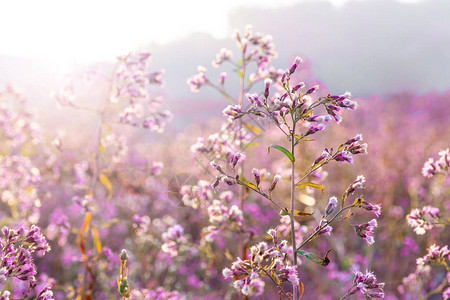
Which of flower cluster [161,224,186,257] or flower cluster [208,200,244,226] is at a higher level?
flower cluster [208,200,244,226]

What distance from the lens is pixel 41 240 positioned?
1984 mm

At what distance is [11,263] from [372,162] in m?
6.64

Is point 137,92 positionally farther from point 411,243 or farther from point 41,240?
point 411,243

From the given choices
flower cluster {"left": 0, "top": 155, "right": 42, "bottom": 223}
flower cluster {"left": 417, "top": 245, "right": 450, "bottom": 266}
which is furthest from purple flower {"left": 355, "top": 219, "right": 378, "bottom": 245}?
flower cluster {"left": 0, "top": 155, "right": 42, "bottom": 223}

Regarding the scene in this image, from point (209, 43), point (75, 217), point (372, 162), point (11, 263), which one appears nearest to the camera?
point (11, 263)

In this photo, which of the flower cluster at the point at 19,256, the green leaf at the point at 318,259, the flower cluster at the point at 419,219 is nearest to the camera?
the green leaf at the point at 318,259

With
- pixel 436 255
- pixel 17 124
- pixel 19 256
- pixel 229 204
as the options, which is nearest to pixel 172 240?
pixel 19 256

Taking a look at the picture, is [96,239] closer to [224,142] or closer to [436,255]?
[224,142]

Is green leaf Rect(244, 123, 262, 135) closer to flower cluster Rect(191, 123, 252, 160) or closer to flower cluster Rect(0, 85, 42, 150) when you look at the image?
→ flower cluster Rect(191, 123, 252, 160)

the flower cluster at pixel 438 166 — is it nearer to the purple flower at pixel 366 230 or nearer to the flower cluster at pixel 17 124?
the purple flower at pixel 366 230

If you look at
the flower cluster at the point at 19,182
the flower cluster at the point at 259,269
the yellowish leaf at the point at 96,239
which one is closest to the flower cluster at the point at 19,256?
the flower cluster at the point at 259,269

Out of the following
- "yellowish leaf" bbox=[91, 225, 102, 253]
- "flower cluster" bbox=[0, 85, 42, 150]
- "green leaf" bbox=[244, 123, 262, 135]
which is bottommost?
"yellowish leaf" bbox=[91, 225, 102, 253]

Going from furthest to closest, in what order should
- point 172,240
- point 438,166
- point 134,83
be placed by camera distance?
1. point 134,83
2. point 172,240
3. point 438,166

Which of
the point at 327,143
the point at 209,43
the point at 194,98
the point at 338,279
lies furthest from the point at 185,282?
the point at 209,43
